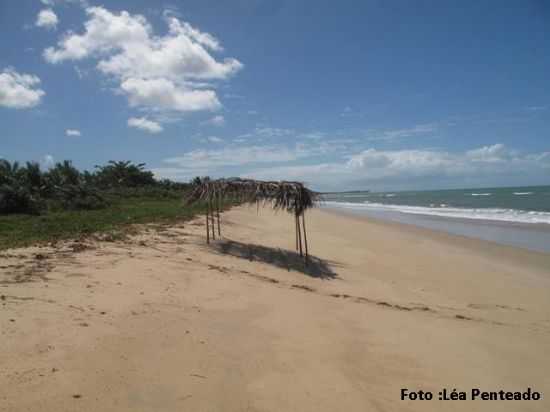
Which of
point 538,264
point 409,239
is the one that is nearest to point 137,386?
point 538,264

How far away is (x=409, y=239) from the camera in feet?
47.9

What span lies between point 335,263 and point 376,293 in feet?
8.58

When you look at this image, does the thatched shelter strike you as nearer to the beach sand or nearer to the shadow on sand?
the shadow on sand

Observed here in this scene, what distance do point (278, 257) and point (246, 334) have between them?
5.19 metres

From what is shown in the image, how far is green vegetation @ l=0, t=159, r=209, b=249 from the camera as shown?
9930 mm

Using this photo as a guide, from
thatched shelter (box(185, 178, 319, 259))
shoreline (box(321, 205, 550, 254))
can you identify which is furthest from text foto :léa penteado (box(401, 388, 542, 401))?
shoreline (box(321, 205, 550, 254))

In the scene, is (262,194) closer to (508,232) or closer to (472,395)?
(472,395)

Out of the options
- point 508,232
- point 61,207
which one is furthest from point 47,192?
point 508,232

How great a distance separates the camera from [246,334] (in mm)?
4227

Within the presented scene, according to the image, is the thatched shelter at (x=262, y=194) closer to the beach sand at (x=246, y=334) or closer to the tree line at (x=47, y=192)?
the beach sand at (x=246, y=334)

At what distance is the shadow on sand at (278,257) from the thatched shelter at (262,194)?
35 cm

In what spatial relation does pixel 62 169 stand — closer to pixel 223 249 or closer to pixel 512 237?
pixel 223 249

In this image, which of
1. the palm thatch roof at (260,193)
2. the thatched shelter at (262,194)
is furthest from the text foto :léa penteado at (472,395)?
the palm thatch roof at (260,193)

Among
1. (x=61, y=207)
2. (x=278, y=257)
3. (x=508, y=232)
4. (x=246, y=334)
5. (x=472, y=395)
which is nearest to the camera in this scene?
(x=472, y=395)
